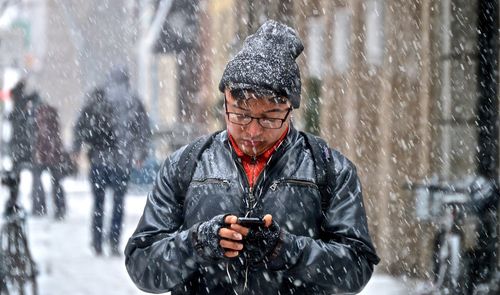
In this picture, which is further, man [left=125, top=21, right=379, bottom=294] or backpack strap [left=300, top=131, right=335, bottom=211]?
backpack strap [left=300, top=131, right=335, bottom=211]

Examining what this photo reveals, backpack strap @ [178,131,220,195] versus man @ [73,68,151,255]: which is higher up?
backpack strap @ [178,131,220,195]

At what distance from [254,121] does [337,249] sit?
0.50 metres

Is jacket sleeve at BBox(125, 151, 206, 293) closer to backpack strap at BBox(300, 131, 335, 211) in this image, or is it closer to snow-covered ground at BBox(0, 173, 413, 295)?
backpack strap at BBox(300, 131, 335, 211)

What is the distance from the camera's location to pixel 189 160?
3.34 m

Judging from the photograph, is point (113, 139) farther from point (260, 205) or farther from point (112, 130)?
point (260, 205)

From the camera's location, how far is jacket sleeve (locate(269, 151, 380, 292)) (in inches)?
123

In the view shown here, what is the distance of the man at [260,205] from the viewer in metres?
3.17

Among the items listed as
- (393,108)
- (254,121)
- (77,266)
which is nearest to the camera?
(254,121)

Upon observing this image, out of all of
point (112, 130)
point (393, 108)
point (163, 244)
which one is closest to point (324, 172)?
point (163, 244)

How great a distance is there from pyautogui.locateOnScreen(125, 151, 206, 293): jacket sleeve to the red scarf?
9.0 inches

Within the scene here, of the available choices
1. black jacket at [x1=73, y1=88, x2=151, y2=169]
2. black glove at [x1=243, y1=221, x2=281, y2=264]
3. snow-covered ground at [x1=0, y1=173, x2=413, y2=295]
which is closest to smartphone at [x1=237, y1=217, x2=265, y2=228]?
black glove at [x1=243, y1=221, x2=281, y2=264]

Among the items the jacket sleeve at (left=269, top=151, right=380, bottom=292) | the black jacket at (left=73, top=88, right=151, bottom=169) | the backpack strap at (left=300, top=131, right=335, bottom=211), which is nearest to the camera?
the jacket sleeve at (left=269, top=151, right=380, bottom=292)

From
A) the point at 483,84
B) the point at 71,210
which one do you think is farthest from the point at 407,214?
the point at 71,210

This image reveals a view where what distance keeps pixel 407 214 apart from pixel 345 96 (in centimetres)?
174
